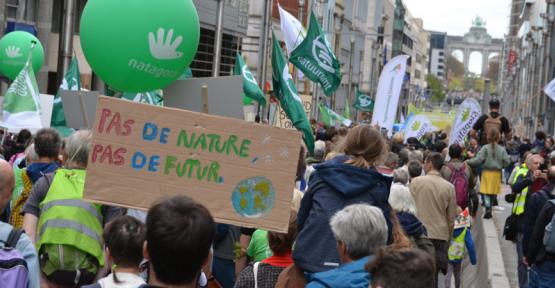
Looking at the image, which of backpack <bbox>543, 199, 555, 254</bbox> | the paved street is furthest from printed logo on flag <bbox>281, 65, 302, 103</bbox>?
backpack <bbox>543, 199, 555, 254</bbox>

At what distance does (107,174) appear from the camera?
6387 millimetres

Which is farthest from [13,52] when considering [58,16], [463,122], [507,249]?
[58,16]

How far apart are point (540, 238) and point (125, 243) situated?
17.8ft

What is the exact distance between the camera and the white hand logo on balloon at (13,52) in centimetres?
1984

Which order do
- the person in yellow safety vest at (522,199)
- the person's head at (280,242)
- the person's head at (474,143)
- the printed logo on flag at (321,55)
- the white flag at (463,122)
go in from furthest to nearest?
1. the person's head at (474,143)
2. the white flag at (463,122)
3. the printed logo on flag at (321,55)
4. the person in yellow safety vest at (522,199)
5. the person's head at (280,242)

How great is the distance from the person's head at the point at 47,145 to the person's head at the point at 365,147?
233 centimetres

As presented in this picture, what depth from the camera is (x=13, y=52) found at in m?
19.9

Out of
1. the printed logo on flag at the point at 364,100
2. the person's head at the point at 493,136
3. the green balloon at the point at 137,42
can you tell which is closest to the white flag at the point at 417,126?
the person's head at the point at 493,136

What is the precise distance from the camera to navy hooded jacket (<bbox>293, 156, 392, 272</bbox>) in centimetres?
625

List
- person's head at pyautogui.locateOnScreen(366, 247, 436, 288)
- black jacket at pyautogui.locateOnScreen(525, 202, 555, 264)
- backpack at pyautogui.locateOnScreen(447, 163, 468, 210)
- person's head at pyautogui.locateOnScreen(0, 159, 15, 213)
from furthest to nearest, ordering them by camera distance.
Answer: backpack at pyautogui.locateOnScreen(447, 163, 468, 210)
black jacket at pyautogui.locateOnScreen(525, 202, 555, 264)
person's head at pyautogui.locateOnScreen(0, 159, 15, 213)
person's head at pyautogui.locateOnScreen(366, 247, 436, 288)

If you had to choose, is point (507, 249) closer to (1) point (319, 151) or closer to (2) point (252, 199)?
(1) point (319, 151)

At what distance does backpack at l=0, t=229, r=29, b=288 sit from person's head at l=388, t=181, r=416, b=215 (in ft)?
13.5

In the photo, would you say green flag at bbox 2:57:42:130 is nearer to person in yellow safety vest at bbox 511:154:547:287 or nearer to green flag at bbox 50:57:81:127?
green flag at bbox 50:57:81:127

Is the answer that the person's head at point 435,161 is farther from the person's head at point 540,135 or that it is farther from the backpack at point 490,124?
the person's head at point 540,135
